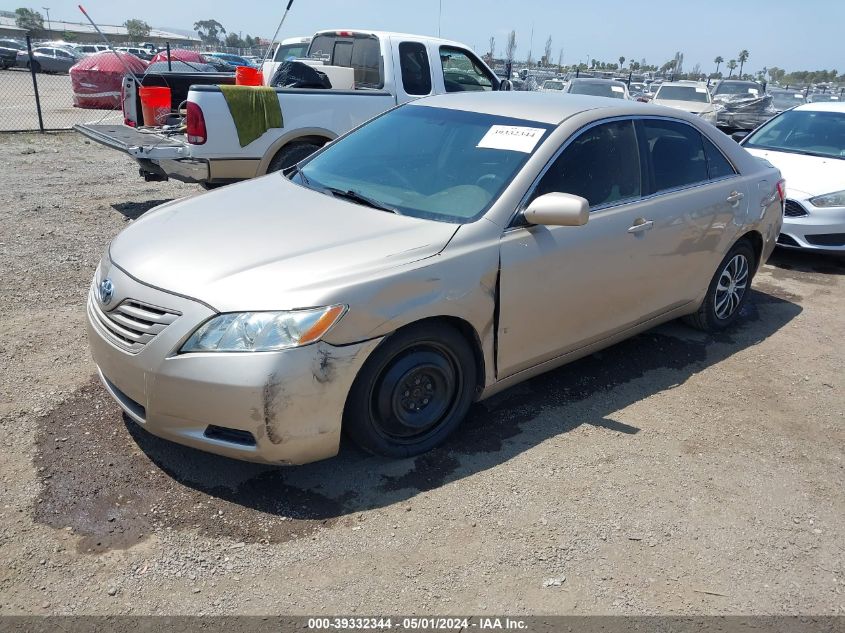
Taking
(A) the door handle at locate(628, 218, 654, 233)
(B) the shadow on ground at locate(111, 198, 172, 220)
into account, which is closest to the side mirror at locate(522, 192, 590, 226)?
(A) the door handle at locate(628, 218, 654, 233)

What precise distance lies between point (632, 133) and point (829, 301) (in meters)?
3.30

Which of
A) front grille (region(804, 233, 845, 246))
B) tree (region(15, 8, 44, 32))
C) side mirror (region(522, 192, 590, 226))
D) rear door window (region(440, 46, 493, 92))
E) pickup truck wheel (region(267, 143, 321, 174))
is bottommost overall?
front grille (region(804, 233, 845, 246))

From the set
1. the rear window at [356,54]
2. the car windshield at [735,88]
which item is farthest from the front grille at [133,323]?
the car windshield at [735,88]

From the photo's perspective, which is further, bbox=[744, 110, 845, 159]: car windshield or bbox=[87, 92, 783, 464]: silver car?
bbox=[744, 110, 845, 159]: car windshield

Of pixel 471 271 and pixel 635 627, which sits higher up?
pixel 471 271

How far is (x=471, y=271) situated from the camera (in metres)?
3.33

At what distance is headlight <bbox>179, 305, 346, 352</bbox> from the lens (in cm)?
283

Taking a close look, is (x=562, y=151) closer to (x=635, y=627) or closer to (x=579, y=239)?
(x=579, y=239)

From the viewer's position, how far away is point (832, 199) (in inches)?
→ 281

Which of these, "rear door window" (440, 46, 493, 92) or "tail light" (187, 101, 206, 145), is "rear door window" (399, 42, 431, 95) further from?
"tail light" (187, 101, 206, 145)

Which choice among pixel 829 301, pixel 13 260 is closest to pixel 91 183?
pixel 13 260

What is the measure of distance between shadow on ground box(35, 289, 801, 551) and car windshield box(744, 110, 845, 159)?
5.46 metres

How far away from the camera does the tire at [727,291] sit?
16.7 feet

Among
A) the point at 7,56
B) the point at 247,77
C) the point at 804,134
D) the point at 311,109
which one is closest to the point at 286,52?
the point at 247,77
